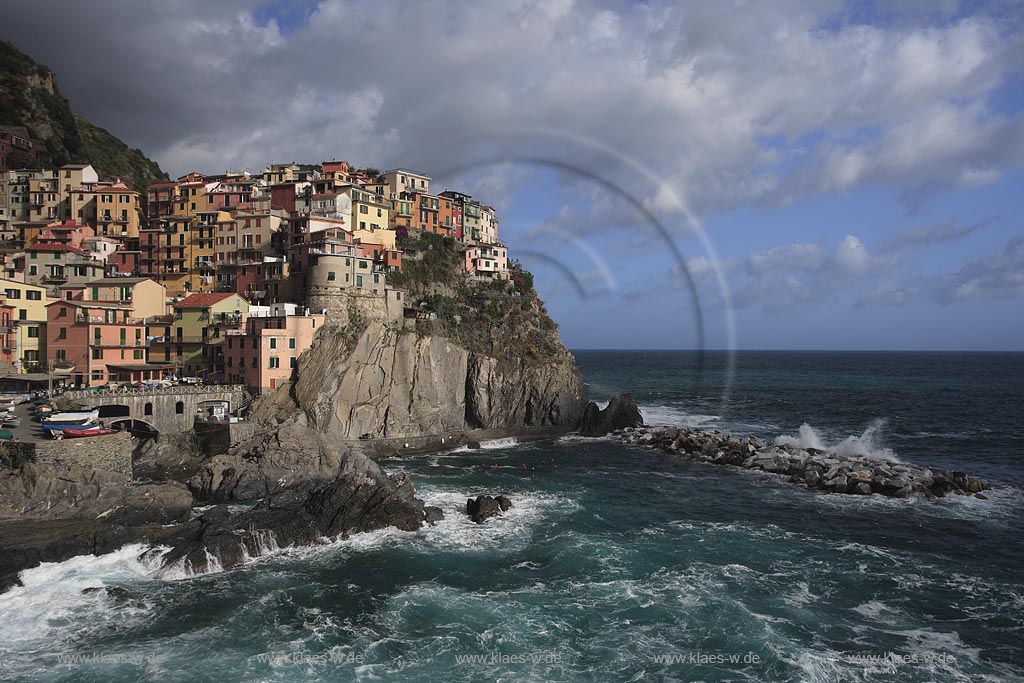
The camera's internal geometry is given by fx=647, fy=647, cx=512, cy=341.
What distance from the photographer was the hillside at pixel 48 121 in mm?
95250

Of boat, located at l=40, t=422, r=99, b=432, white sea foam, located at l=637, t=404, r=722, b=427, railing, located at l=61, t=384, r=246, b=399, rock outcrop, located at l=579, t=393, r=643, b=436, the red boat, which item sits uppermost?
railing, located at l=61, t=384, r=246, b=399

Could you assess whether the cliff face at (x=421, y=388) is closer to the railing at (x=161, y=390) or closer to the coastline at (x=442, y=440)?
the coastline at (x=442, y=440)

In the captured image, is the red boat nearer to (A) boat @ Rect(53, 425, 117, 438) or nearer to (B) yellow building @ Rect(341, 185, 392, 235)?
(A) boat @ Rect(53, 425, 117, 438)

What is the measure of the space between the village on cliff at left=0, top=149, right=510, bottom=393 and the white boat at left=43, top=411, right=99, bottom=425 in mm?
10974

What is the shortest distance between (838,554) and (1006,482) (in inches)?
918

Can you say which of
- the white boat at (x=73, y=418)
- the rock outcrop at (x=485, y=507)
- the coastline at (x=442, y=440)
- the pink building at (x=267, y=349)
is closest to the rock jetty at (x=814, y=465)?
the coastline at (x=442, y=440)

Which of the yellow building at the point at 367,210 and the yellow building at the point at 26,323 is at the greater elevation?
the yellow building at the point at 367,210

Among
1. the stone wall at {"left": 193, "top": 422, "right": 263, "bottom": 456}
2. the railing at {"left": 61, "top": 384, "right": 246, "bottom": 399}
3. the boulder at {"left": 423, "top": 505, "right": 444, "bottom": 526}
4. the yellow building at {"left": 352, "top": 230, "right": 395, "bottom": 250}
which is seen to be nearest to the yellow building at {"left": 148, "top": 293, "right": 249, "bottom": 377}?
the railing at {"left": 61, "top": 384, "right": 246, "bottom": 399}

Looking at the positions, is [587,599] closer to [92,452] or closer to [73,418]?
[92,452]

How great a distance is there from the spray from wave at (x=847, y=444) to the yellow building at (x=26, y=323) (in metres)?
61.8

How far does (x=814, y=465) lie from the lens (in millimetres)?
46594

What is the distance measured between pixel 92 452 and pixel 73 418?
132 inches

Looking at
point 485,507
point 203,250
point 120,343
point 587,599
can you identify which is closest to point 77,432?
point 120,343

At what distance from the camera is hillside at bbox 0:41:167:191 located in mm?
95250
